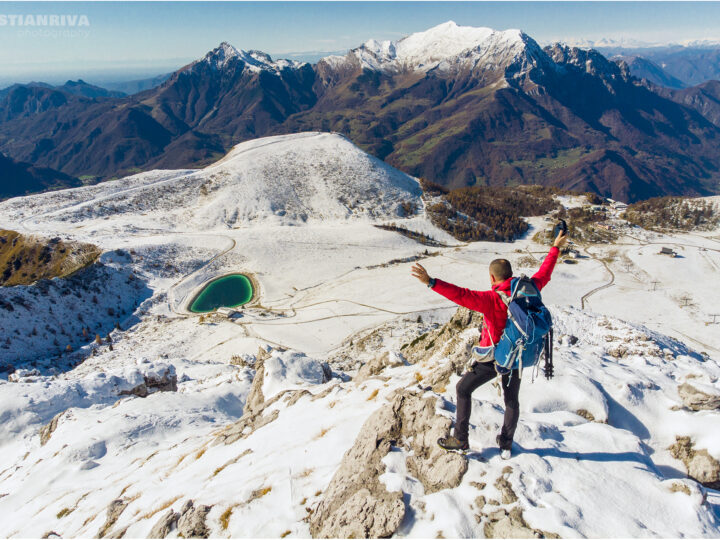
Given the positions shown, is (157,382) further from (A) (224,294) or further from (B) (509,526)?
(A) (224,294)

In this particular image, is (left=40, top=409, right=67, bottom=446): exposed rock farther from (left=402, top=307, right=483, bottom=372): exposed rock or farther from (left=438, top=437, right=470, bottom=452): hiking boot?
(left=438, top=437, right=470, bottom=452): hiking boot

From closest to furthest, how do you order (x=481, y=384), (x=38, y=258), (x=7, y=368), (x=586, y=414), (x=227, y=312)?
(x=481, y=384) < (x=586, y=414) < (x=7, y=368) < (x=227, y=312) < (x=38, y=258)

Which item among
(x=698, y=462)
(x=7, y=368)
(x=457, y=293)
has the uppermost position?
(x=457, y=293)

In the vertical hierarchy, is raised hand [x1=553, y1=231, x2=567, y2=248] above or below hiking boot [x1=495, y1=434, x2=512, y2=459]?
above

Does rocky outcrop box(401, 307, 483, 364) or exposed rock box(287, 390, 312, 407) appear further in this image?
rocky outcrop box(401, 307, 483, 364)

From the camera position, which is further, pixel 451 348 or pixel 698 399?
pixel 451 348

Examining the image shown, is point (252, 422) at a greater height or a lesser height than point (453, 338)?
lesser

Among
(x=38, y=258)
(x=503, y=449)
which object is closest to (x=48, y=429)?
(x=503, y=449)

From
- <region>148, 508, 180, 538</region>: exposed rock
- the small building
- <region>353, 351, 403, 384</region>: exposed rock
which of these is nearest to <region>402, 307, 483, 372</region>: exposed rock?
<region>353, 351, 403, 384</region>: exposed rock
